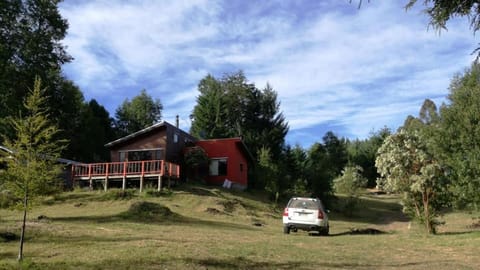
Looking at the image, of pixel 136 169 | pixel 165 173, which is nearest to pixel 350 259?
Result: pixel 165 173

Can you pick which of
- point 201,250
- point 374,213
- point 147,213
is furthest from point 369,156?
point 201,250

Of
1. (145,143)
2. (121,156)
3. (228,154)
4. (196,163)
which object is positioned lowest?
(196,163)

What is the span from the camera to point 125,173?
111 ft

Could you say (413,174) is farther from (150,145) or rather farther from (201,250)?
(150,145)

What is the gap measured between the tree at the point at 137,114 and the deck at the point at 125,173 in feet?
123

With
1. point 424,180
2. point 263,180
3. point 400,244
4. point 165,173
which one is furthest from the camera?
point 263,180

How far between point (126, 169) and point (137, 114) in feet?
145

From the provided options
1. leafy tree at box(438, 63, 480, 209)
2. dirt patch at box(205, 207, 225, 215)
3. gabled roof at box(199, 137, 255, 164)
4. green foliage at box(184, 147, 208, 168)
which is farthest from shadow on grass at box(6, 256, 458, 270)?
gabled roof at box(199, 137, 255, 164)

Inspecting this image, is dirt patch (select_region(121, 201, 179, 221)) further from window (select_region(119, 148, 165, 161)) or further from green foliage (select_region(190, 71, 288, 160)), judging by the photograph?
green foliage (select_region(190, 71, 288, 160))

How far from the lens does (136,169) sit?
34.5m

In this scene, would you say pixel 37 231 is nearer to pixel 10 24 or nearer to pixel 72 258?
pixel 72 258

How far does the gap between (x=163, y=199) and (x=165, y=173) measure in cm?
346

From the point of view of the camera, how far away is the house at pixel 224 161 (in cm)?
4106

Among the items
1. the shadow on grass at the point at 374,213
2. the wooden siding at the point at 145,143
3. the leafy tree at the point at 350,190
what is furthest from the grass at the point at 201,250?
the leafy tree at the point at 350,190
